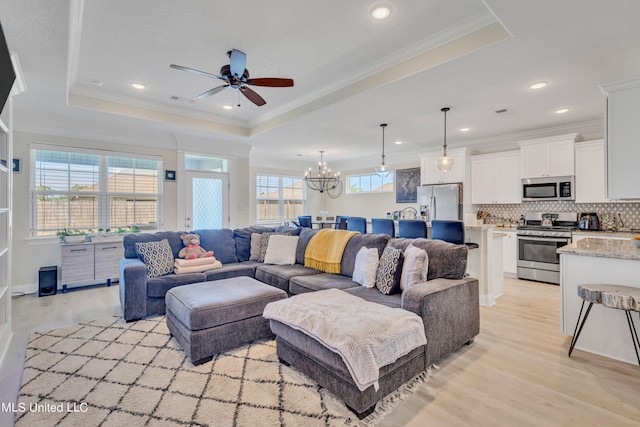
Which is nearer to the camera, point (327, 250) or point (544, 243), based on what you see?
point (327, 250)

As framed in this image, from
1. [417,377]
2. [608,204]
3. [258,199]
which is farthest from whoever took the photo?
[258,199]

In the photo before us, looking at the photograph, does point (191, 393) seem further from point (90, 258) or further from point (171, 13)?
point (90, 258)

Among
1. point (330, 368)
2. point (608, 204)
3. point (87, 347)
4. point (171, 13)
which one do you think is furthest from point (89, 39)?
point (608, 204)

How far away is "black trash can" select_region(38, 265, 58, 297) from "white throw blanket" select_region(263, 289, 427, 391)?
399 centimetres

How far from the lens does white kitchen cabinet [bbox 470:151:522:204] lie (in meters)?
5.54

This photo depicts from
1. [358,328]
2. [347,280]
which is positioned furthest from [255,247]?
[358,328]

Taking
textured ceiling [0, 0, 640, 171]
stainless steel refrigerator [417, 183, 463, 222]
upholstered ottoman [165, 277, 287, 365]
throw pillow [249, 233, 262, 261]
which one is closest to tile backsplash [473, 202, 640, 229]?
stainless steel refrigerator [417, 183, 463, 222]

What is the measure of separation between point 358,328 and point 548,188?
16.6 ft

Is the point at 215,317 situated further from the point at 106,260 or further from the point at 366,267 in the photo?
the point at 106,260

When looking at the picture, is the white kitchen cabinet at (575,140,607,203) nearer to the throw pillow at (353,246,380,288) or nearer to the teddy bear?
the throw pillow at (353,246,380,288)

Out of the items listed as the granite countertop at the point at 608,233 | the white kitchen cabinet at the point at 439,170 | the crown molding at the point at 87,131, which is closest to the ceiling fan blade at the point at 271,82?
the crown molding at the point at 87,131

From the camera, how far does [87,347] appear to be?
2.66 metres

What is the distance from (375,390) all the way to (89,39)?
383cm

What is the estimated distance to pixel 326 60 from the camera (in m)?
3.27
